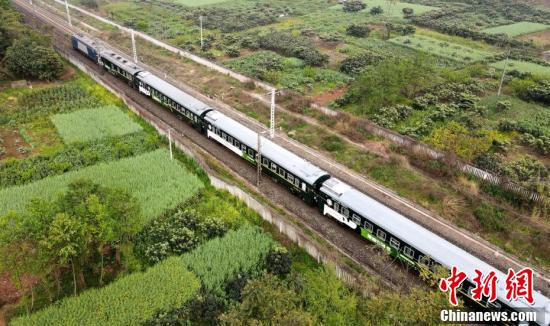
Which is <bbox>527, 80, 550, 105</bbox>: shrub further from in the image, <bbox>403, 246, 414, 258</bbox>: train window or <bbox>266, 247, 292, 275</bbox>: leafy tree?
<bbox>266, 247, 292, 275</bbox>: leafy tree

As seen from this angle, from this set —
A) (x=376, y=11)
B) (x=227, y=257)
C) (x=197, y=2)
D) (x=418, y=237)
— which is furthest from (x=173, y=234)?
(x=197, y=2)

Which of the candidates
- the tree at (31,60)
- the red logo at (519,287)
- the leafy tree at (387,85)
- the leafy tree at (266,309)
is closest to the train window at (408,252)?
the red logo at (519,287)

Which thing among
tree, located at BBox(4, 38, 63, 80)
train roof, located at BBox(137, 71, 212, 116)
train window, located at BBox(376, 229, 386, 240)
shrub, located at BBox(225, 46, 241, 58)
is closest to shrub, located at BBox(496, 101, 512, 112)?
train window, located at BBox(376, 229, 386, 240)

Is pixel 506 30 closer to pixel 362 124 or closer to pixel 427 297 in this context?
pixel 362 124

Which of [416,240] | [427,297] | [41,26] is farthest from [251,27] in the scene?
[427,297]

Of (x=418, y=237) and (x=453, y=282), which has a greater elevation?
(x=453, y=282)

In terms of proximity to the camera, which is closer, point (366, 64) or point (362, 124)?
point (362, 124)

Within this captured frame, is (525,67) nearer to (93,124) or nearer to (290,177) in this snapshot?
(290,177)
